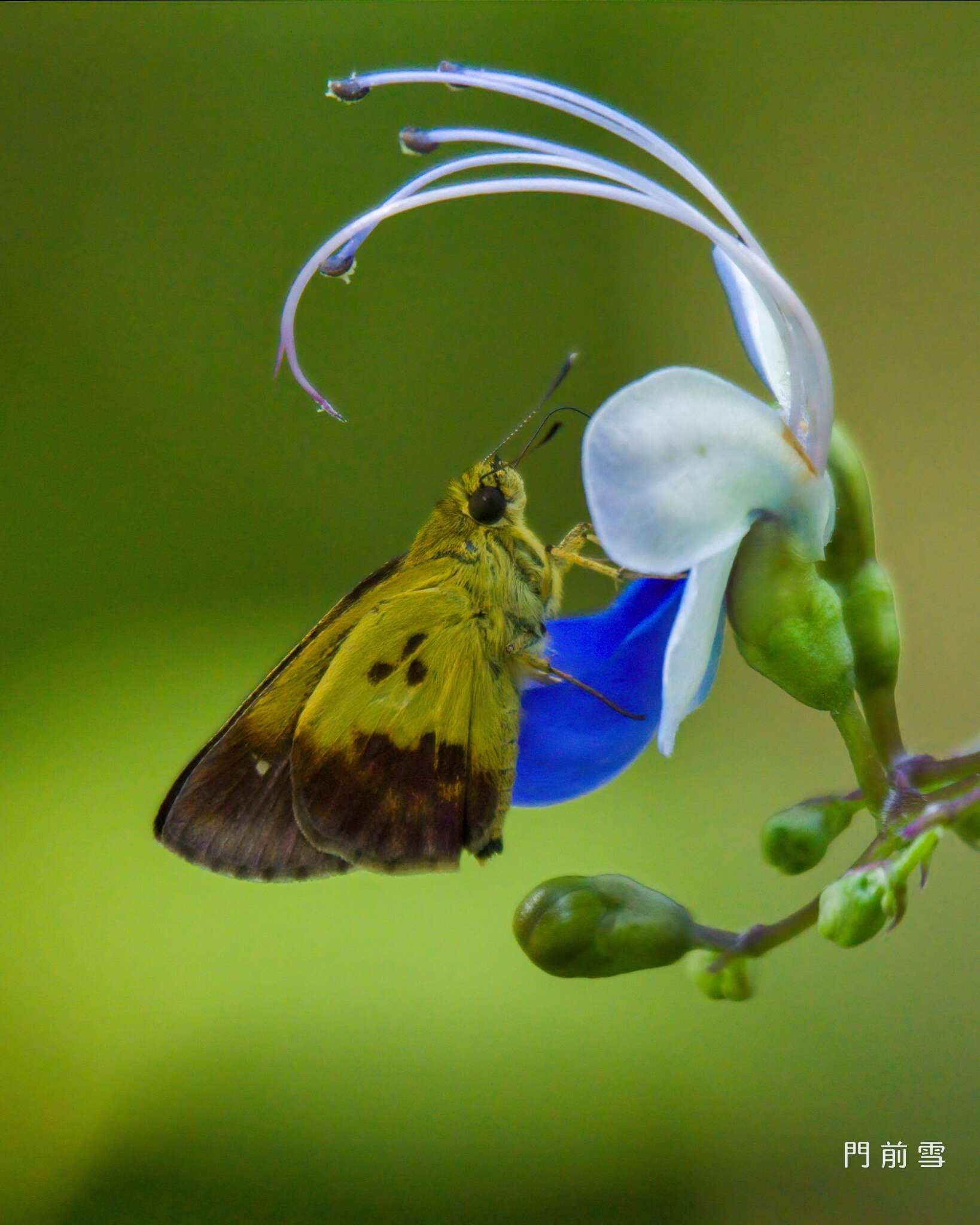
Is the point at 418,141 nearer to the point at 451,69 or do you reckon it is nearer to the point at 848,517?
the point at 451,69

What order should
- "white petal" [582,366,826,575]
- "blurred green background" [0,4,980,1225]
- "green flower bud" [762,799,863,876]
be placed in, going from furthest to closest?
Answer: "blurred green background" [0,4,980,1225], "green flower bud" [762,799,863,876], "white petal" [582,366,826,575]

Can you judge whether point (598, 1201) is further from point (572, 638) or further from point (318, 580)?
point (572, 638)

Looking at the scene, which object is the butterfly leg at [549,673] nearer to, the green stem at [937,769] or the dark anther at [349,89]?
the green stem at [937,769]

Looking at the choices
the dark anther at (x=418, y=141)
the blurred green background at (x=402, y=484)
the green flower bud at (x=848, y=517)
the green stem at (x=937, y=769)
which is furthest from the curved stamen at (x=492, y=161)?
the blurred green background at (x=402, y=484)

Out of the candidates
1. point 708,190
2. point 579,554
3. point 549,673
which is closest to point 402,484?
point 579,554

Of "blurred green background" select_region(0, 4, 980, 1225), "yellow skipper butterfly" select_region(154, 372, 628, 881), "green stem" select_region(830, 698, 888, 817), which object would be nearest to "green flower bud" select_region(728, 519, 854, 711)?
"green stem" select_region(830, 698, 888, 817)

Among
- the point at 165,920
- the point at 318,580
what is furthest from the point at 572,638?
the point at 318,580

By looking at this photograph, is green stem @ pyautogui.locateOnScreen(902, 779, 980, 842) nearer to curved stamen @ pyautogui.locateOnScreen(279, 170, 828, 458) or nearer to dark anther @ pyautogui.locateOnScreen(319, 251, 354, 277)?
curved stamen @ pyautogui.locateOnScreen(279, 170, 828, 458)
